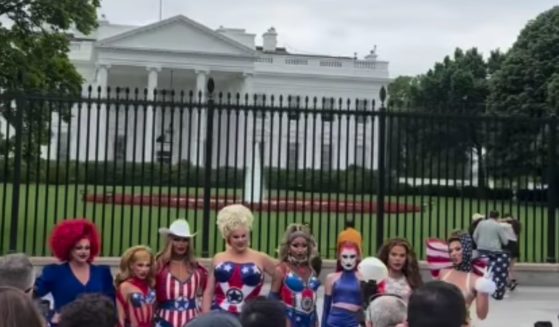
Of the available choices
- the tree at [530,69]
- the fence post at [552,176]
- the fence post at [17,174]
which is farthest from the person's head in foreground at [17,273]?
the tree at [530,69]

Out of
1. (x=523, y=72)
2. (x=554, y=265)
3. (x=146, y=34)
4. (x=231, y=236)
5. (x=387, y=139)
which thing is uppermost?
(x=146, y=34)

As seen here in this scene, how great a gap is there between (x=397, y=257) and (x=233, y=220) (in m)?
1.23

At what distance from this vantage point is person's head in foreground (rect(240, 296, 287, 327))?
3.47 metres

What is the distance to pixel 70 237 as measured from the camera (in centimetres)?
577

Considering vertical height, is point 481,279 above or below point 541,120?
below

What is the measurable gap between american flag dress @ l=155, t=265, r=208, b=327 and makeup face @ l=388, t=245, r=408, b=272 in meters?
1.44

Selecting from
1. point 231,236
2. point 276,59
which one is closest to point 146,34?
point 276,59

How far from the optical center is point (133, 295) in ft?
19.5

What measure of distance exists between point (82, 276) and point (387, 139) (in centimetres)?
956

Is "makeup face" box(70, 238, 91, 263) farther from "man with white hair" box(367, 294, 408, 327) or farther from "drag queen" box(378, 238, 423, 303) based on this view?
"man with white hair" box(367, 294, 408, 327)

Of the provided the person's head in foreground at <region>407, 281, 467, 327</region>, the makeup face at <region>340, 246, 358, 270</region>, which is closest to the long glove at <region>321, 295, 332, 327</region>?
the makeup face at <region>340, 246, 358, 270</region>

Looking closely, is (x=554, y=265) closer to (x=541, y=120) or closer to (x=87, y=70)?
(x=541, y=120)

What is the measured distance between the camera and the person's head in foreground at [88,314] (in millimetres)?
3262

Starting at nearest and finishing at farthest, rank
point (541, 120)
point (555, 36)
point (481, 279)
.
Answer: point (481, 279) → point (541, 120) → point (555, 36)
